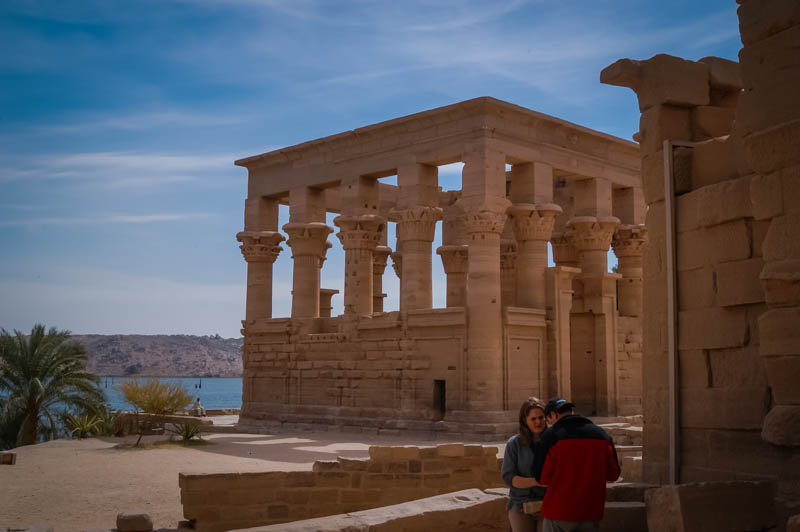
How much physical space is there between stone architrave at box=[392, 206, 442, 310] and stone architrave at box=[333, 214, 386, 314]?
1.18m

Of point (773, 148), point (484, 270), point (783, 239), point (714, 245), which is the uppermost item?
point (484, 270)

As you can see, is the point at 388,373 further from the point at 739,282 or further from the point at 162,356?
the point at 162,356

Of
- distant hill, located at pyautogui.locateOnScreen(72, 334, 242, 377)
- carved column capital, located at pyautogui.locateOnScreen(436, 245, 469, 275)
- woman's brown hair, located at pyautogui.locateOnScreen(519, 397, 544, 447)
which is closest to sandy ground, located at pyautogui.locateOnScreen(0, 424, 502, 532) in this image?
woman's brown hair, located at pyautogui.locateOnScreen(519, 397, 544, 447)

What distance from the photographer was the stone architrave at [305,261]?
982 inches

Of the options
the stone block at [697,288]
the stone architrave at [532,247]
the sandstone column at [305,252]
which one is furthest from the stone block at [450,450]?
→ the sandstone column at [305,252]

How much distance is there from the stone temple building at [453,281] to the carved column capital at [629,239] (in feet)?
0.16

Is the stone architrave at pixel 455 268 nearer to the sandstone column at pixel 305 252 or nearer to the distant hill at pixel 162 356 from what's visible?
the sandstone column at pixel 305 252

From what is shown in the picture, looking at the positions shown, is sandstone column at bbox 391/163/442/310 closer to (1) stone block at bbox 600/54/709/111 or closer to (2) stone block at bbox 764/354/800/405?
(1) stone block at bbox 600/54/709/111

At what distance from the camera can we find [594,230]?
23.2 metres

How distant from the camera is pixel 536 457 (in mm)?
5793

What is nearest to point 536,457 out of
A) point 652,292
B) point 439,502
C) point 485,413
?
point 439,502

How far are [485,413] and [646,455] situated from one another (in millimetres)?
12249

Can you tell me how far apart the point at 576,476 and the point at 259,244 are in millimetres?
22019

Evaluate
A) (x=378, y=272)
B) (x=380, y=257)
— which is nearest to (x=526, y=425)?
(x=380, y=257)
